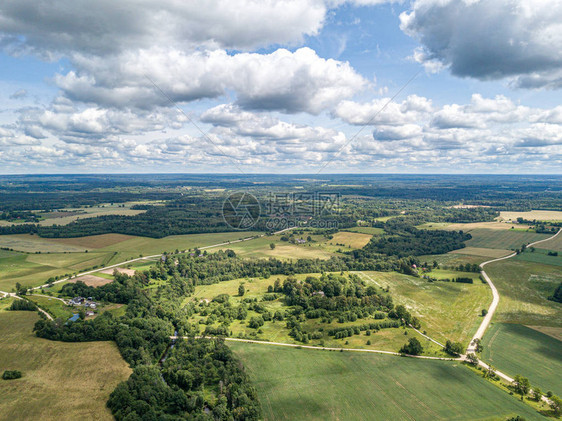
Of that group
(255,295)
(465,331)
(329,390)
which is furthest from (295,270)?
(329,390)

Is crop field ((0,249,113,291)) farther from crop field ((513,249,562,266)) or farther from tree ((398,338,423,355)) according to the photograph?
crop field ((513,249,562,266))

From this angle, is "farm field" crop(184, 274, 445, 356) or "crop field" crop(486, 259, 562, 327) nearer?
"farm field" crop(184, 274, 445, 356)

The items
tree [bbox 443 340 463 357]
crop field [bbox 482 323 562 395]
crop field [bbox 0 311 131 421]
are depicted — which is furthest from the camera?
tree [bbox 443 340 463 357]

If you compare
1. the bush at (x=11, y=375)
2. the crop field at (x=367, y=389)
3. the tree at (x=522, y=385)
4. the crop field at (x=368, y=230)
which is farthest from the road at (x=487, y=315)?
the bush at (x=11, y=375)

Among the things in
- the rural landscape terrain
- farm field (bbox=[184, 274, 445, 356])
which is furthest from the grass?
farm field (bbox=[184, 274, 445, 356])

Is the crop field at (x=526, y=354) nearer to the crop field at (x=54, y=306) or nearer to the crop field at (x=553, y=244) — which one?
the crop field at (x=553, y=244)

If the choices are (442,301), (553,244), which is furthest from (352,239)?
(553,244)

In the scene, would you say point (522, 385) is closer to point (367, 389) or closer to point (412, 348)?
point (412, 348)

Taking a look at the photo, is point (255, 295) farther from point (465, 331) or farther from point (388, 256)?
point (388, 256)
